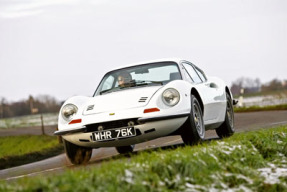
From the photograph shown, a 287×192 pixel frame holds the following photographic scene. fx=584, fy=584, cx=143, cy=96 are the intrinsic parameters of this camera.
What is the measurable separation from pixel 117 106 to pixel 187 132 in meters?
1.09

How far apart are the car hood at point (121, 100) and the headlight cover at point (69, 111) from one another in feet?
0.73

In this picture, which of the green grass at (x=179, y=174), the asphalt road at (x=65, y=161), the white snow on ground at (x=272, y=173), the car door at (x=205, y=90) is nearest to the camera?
the green grass at (x=179, y=174)

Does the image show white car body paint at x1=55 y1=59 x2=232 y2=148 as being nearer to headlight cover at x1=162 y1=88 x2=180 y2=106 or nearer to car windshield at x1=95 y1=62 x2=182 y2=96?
headlight cover at x1=162 y1=88 x2=180 y2=106

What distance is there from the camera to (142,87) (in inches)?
354

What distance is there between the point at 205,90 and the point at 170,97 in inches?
68.5

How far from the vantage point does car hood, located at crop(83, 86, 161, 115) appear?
833cm

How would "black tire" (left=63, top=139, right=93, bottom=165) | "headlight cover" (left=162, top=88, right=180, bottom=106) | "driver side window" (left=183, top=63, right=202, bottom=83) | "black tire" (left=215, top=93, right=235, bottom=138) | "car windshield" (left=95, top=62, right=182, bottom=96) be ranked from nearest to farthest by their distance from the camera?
"headlight cover" (left=162, top=88, right=180, bottom=106), "black tire" (left=63, top=139, right=93, bottom=165), "car windshield" (left=95, top=62, right=182, bottom=96), "driver side window" (left=183, top=63, right=202, bottom=83), "black tire" (left=215, top=93, right=235, bottom=138)

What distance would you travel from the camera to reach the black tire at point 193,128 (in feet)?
27.6

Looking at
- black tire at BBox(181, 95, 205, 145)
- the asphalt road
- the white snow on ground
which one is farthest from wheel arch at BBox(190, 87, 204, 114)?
the white snow on ground

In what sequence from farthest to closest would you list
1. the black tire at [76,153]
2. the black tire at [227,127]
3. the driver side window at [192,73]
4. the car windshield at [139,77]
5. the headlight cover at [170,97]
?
the black tire at [227,127], the driver side window at [192,73], the car windshield at [139,77], the black tire at [76,153], the headlight cover at [170,97]

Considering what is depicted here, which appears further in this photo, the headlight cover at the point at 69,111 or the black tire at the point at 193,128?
the headlight cover at the point at 69,111

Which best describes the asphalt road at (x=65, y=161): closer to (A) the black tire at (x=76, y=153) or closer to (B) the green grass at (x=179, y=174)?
(A) the black tire at (x=76, y=153)

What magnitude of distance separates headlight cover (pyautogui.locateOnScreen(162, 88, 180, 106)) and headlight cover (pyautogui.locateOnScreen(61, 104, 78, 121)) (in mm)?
1468

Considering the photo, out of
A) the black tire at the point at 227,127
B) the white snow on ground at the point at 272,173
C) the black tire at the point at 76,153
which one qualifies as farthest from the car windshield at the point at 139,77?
the white snow on ground at the point at 272,173
